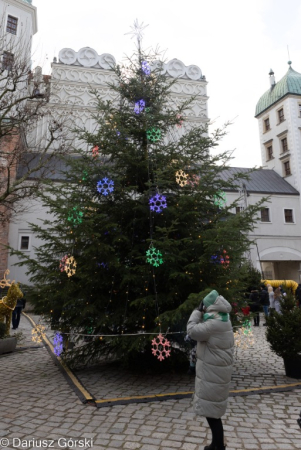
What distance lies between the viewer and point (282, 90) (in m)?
37.5

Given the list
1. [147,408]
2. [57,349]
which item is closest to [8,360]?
[57,349]

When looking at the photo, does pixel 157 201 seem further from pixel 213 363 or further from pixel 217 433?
pixel 217 433

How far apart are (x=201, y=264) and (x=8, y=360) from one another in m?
6.03

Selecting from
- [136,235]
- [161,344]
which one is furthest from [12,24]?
[161,344]

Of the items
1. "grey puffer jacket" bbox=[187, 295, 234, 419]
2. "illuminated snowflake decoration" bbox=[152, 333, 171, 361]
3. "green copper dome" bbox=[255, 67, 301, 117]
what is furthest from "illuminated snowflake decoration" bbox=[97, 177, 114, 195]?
"green copper dome" bbox=[255, 67, 301, 117]

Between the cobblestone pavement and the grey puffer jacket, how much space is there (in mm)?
779

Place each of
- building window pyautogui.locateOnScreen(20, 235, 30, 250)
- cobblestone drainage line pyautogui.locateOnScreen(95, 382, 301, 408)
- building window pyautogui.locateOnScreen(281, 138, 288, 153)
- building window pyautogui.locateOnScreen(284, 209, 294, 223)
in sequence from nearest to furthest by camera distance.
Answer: cobblestone drainage line pyautogui.locateOnScreen(95, 382, 301, 408) < building window pyautogui.locateOnScreen(20, 235, 30, 250) < building window pyautogui.locateOnScreen(284, 209, 294, 223) < building window pyautogui.locateOnScreen(281, 138, 288, 153)

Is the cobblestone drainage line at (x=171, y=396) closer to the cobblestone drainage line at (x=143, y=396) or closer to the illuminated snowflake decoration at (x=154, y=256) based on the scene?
the cobblestone drainage line at (x=143, y=396)

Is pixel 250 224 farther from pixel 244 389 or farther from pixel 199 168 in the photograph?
pixel 244 389

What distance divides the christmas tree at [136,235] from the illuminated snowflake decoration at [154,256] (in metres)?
0.02

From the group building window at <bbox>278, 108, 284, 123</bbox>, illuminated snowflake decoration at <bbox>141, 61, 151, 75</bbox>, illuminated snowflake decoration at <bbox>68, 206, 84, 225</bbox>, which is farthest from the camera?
building window at <bbox>278, 108, 284, 123</bbox>

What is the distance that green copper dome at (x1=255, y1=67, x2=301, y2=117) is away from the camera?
36.6 m

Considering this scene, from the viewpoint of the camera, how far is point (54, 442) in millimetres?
4055

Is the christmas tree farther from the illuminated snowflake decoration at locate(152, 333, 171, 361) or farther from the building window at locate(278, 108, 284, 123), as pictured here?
the building window at locate(278, 108, 284, 123)
